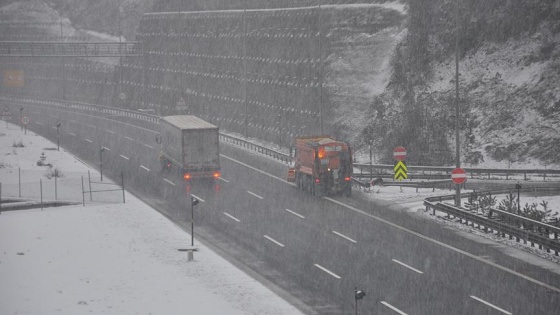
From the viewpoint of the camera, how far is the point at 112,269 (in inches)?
1342

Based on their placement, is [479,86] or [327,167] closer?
[327,167]

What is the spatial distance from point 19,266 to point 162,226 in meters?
8.82

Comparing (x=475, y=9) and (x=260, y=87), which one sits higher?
(x=475, y=9)

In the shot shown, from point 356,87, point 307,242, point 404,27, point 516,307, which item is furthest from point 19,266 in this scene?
point 404,27

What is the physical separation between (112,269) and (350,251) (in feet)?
31.7

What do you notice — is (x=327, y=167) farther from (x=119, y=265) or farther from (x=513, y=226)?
(x=119, y=265)

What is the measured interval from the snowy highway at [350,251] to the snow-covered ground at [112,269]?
5.11 feet

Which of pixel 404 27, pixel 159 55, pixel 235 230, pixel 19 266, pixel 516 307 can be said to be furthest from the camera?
pixel 159 55

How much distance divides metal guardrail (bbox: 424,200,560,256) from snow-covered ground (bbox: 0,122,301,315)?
11948 millimetres

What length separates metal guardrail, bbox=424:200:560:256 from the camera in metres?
34.9

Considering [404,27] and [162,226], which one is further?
[404,27]

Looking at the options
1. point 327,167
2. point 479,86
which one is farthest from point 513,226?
point 479,86

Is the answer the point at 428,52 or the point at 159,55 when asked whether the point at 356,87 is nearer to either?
the point at 428,52

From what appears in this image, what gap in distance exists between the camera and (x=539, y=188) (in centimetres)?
4912
